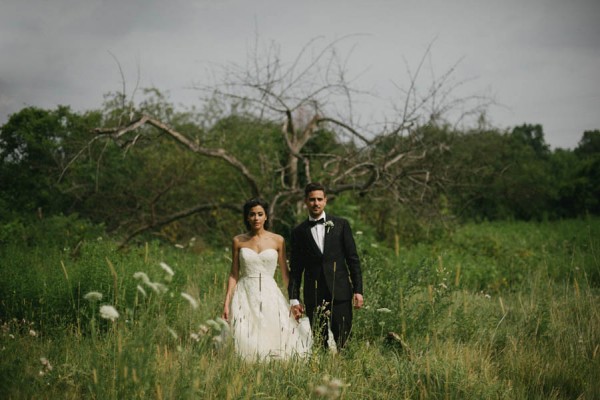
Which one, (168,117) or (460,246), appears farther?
(168,117)

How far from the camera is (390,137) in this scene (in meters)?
9.20

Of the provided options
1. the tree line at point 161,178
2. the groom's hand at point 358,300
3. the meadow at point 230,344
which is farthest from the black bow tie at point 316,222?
the tree line at point 161,178

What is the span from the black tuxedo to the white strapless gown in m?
0.22

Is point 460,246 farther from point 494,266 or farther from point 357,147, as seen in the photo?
point 357,147

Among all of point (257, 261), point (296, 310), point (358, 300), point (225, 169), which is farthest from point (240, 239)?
point (225, 169)

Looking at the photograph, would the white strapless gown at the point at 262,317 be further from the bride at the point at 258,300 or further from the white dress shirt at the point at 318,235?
the white dress shirt at the point at 318,235

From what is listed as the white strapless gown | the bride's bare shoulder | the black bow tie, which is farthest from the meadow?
the black bow tie

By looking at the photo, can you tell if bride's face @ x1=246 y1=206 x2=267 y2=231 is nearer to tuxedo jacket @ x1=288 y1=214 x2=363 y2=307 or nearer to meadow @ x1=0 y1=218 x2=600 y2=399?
tuxedo jacket @ x1=288 y1=214 x2=363 y2=307

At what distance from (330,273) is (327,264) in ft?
0.27

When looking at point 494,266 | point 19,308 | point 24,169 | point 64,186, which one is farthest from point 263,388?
point 24,169

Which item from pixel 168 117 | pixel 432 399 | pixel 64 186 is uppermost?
pixel 168 117

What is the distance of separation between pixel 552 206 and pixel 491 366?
2437cm

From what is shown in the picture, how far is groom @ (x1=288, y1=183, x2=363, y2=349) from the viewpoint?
4238 mm

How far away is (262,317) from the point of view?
176 inches
